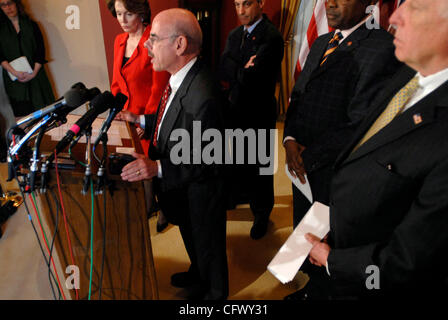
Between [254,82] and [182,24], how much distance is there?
3.02 ft

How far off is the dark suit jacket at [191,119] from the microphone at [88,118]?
372mm

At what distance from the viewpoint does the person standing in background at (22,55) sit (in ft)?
9.55

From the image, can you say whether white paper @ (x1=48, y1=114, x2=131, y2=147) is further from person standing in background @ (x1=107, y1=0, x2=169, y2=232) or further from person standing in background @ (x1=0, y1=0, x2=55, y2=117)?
person standing in background @ (x1=0, y1=0, x2=55, y2=117)

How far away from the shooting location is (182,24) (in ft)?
4.60


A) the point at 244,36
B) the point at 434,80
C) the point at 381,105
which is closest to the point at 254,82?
the point at 244,36

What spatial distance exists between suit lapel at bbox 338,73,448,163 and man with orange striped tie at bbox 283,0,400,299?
46 centimetres

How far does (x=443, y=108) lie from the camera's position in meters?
0.84

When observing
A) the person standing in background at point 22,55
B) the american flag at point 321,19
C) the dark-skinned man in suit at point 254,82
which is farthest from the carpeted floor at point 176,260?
the american flag at point 321,19

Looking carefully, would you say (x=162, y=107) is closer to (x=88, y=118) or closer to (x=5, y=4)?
(x=88, y=118)

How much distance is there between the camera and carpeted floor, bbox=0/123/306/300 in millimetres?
2012

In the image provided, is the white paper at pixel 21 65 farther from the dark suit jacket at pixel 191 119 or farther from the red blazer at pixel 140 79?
the dark suit jacket at pixel 191 119
